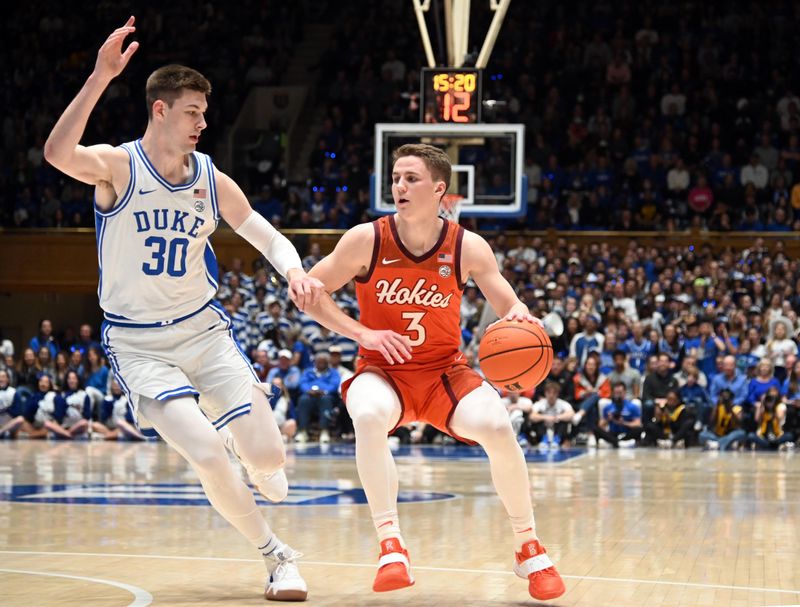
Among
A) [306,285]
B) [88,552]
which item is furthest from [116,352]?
[88,552]

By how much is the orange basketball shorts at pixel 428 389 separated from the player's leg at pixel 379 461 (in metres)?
0.13

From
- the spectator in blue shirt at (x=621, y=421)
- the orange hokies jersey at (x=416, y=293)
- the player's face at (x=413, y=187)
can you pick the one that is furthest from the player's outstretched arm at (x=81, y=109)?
the spectator in blue shirt at (x=621, y=421)

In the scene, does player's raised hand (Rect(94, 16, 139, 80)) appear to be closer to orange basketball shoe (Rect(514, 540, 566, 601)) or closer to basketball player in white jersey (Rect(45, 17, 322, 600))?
basketball player in white jersey (Rect(45, 17, 322, 600))

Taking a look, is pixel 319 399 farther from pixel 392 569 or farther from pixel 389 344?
pixel 392 569

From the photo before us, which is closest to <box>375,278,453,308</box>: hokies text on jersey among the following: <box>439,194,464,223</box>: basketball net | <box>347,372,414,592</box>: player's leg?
<box>347,372,414,592</box>: player's leg

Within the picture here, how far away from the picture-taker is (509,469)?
5.66 m

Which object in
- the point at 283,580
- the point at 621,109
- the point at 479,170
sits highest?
the point at 621,109

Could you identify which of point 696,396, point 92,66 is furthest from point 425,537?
point 92,66

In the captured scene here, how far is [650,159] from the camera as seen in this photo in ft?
82.7

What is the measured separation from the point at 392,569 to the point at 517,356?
1.12 metres

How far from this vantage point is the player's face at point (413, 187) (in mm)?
5883

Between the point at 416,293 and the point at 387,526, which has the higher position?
the point at 416,293

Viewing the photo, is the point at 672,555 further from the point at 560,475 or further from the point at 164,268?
the point at 560,475

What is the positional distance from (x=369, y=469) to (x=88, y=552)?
2168mm
